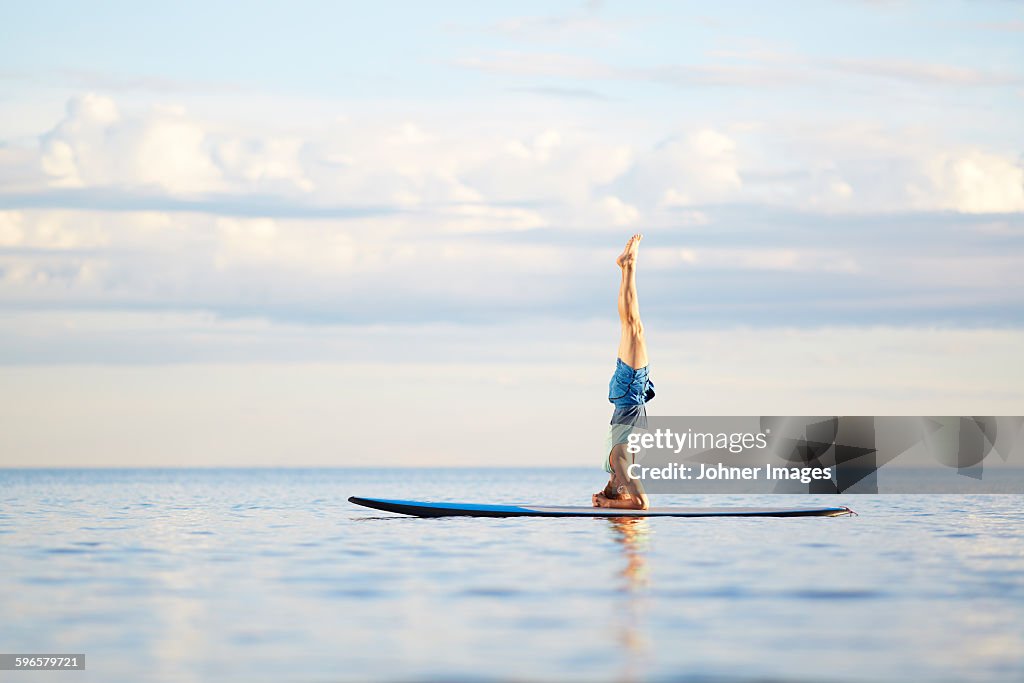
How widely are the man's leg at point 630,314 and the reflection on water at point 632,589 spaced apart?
360 centimetres

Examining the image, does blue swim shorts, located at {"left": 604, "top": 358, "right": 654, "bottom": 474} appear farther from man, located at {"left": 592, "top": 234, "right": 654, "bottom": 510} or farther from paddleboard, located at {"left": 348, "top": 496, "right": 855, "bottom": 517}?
paddleboard, located at {"left": 348, "top": 496, "right": 855, "bottom": 517}

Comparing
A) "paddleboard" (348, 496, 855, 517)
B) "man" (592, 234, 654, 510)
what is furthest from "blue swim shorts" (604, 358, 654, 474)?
"paddleboard" (348, 496, 855, 517)

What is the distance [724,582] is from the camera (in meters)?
17.8

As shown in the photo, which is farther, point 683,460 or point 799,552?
point 683,460

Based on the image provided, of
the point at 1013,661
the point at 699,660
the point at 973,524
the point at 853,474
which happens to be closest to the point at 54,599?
the point at 699,660

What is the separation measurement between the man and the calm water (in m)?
1.67

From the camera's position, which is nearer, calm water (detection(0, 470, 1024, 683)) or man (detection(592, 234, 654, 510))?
calm water (detection(0, 470, 1024, 683))

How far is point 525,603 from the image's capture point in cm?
1584

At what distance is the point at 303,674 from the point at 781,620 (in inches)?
219

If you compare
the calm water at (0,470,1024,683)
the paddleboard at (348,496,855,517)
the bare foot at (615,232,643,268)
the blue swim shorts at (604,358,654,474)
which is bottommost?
the calm water at (0,470,1024,683)

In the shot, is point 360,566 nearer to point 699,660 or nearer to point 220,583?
point 220,583

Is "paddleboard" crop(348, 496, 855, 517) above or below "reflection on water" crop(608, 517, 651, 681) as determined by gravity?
above

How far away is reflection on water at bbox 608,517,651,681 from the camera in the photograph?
12062 millimetres

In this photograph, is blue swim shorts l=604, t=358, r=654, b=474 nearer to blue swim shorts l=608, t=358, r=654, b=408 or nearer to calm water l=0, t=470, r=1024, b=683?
blue swim shorts l=608, t=358, r=654, b=408
